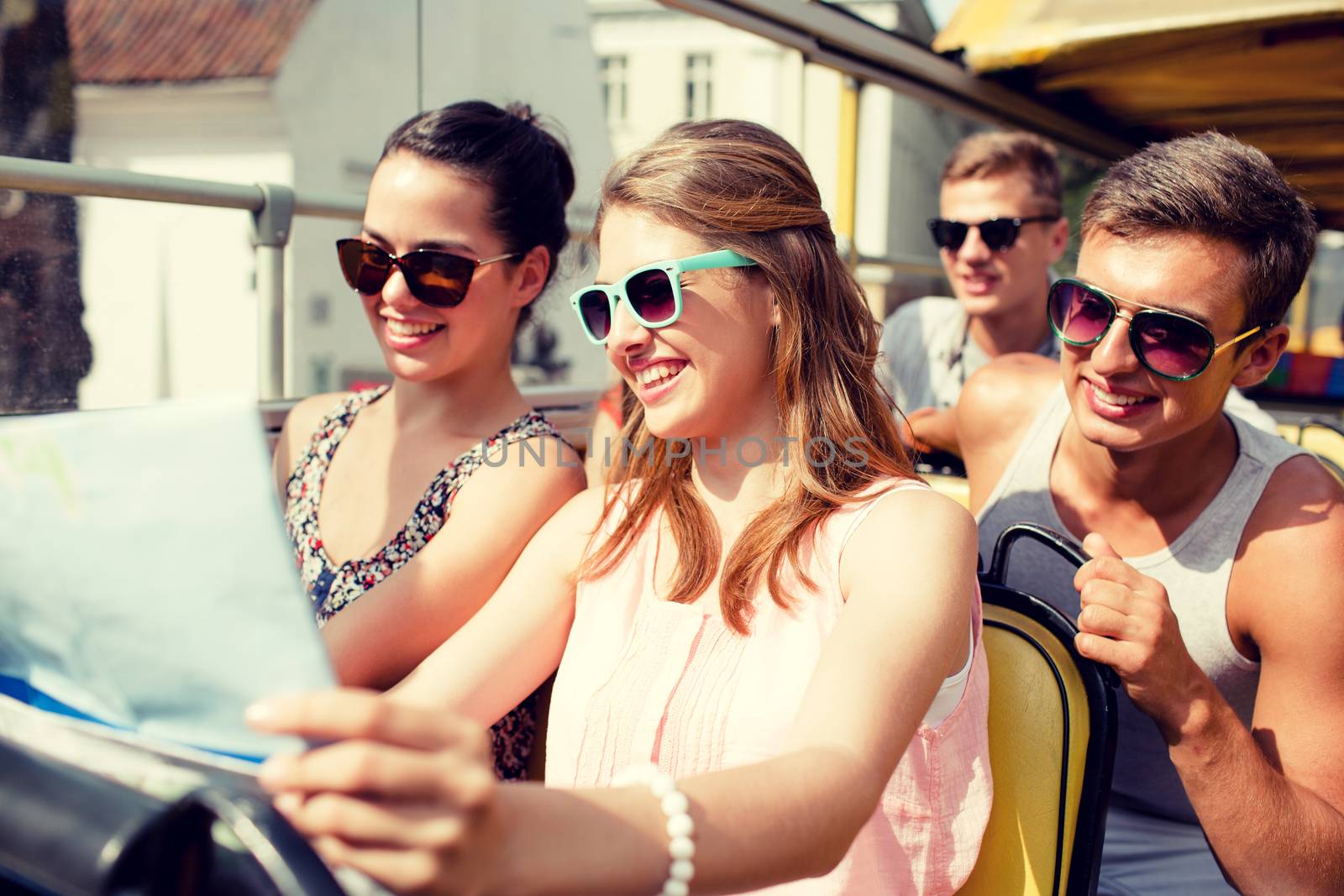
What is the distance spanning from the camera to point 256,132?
18.6 metres

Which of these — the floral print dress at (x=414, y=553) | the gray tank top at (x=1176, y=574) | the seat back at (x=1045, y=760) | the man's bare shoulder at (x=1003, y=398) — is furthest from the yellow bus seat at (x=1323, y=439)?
the floral print dress at (x=414, y=553)

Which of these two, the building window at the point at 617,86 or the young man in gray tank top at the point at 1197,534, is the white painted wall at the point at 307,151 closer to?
the young man in gray tank top at the point at 1197,534

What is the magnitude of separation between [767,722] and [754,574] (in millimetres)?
243

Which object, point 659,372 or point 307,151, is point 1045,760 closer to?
point 659,372

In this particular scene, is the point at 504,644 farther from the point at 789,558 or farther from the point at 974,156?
the point at 974,156

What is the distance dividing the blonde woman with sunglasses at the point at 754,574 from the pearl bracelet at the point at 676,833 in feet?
0.27

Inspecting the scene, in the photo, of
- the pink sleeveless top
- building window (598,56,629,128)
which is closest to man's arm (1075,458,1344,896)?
the pink sleeveless top

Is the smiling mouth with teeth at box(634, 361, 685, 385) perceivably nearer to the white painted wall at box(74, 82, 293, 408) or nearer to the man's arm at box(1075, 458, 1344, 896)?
the man's arm at box(1075, 458, 1344, 896)

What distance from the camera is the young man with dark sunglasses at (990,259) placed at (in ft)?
12.1

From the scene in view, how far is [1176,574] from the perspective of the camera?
186 centimetres

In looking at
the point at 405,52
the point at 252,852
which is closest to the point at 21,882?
the point at 252,852

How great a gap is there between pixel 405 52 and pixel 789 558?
12855mm

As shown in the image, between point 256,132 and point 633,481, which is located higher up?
point 256,132

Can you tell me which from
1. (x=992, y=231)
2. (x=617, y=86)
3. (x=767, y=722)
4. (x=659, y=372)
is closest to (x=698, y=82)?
(x=617, y=86)
